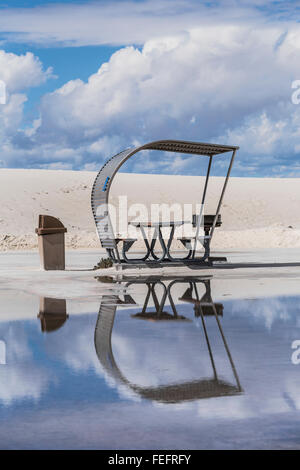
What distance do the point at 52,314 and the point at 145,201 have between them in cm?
6949

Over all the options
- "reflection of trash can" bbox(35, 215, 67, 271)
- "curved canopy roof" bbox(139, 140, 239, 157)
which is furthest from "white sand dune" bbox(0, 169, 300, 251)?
"reflection of trash can" bbox(35, 215, 67, 271)

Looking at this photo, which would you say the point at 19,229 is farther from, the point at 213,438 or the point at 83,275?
the point at 213,438

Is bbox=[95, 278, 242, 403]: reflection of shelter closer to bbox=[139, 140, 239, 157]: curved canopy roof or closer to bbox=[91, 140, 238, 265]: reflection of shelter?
bbox=[91, 140, 238, 265]: reflection of shelter

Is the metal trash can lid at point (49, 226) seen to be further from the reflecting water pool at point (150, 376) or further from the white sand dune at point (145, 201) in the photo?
the white sand dune at point (145, 201)

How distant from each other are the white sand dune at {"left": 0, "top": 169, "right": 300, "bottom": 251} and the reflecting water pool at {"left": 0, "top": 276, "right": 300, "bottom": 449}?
2784cm

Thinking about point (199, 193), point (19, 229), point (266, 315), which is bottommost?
point (266, 315)

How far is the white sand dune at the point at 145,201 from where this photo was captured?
39719 mm

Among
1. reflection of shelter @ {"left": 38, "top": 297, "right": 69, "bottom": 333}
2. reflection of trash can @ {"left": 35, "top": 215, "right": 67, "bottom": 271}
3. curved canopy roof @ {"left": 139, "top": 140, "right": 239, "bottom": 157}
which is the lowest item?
reflection of shelter @ {"left": 38, "top": 297, "right": 69, "bottom": 333}

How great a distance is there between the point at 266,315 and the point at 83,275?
8.37m

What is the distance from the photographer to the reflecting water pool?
15.5 feet

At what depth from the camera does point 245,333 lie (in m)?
8.82

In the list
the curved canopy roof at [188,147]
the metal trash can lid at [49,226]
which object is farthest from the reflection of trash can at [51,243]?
the curved canopy roof at [188,147]
